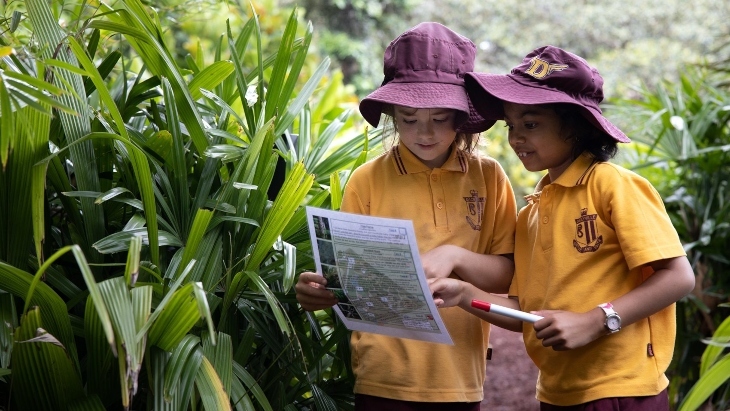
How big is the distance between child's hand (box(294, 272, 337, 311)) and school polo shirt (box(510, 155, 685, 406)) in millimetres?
441

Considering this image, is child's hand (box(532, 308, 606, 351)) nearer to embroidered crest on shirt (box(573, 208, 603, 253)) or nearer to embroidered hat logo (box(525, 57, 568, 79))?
embroidered crest on shirt (box(573, 208, 603, 253))

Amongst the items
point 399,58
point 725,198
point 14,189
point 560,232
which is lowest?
point 725,198

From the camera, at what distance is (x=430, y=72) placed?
6.04 ft

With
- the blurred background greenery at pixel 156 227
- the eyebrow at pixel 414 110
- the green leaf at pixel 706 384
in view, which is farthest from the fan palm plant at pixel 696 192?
the eyebrow at pixel 414 110

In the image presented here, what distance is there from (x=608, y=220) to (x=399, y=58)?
1.90ft

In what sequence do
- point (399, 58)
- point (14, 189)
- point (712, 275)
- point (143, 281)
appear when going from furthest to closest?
point (712, 275) < point (399, 58) < point (143, 281) < point (14, 189)

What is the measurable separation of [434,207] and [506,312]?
1.22 ft

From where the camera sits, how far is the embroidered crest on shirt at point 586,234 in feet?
5.65

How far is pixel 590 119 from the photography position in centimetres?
176

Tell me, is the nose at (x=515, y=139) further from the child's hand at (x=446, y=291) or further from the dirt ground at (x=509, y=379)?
the dirt ground at (x=509, y=379)

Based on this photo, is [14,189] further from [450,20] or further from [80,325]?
[450,20]

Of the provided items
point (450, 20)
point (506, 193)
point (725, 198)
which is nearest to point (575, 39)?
point (450, 20)

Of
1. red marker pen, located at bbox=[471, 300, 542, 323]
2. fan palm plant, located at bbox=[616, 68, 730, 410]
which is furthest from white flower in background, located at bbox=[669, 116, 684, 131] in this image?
red marker pen, located at bbox=[471, 300, 542, 323]

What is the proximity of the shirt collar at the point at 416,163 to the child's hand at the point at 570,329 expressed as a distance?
1.42 feet
